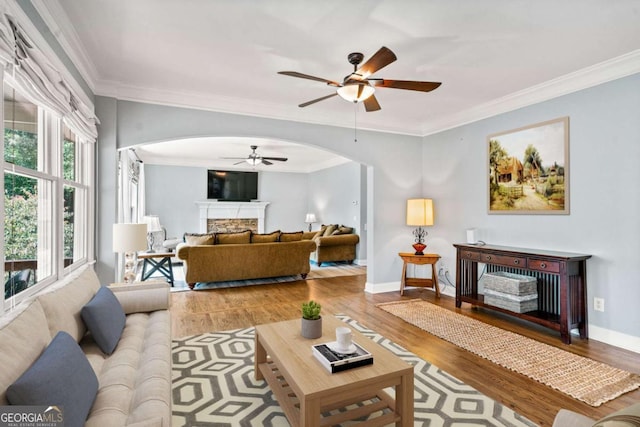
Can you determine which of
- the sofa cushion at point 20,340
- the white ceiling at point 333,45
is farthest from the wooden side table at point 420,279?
the sofa cushion at point 20,340

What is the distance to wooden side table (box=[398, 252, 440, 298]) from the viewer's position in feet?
15.2

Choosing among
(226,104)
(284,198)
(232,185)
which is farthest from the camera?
(284,198)

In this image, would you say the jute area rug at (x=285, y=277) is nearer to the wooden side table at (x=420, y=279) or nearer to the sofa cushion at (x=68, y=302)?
the wooden side table at (x=420, y=279)

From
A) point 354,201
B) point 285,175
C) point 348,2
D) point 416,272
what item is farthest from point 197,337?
point 285,175

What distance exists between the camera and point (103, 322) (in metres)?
1.93

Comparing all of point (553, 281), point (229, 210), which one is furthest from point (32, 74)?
point (229, 210)

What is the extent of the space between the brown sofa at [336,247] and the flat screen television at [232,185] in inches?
127

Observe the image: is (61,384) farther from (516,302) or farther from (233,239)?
(233,239)

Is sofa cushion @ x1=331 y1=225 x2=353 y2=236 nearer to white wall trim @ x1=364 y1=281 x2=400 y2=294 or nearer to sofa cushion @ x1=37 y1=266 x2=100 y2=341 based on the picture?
white wall trim @ x1=364 y1=281 x2=400 y2=294

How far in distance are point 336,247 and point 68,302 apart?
227 inches

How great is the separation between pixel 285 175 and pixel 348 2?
8.12 meters

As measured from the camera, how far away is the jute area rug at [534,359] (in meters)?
2.26

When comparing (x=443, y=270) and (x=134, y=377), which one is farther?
(x=443, y=270)

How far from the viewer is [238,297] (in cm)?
463
